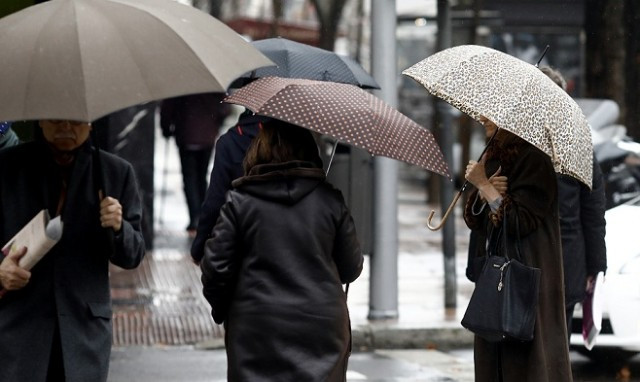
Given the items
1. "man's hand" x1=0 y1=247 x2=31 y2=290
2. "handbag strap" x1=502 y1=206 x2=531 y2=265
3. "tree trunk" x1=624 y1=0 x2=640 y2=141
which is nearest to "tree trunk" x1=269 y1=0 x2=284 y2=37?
"tree trunk" x1=624 y1=0 x2=640 y2=141

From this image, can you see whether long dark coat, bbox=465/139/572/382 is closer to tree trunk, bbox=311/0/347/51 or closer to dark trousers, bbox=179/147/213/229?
dark trousers, bbox=179/147/213/229

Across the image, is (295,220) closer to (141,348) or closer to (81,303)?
(81,303)

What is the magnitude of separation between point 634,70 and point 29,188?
25.3 ft

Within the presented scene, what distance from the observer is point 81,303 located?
4.94 m

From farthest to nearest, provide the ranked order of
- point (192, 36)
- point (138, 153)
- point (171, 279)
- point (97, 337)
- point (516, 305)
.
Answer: point (138, 153) → point (171, 279) → point (516, 305) → point (97, 337) → point (192, 36)

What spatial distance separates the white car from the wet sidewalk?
1.40 metres

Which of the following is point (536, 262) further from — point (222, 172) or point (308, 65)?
point (308, 65)

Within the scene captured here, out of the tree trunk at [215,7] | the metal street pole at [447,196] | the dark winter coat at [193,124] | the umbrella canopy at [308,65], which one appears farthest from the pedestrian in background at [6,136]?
the tree trunk at [215,7]

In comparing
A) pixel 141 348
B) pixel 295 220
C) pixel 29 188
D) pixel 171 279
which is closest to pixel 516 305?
pixel 295 220

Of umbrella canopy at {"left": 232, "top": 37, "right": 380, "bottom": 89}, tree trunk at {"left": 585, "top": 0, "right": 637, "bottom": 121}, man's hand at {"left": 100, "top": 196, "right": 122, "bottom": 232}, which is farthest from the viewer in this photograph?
tree trunk at {"left": 585, "top": 0, "right": 637, "bottom": 121}

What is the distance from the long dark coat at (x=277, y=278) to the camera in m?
Answer: 4.95

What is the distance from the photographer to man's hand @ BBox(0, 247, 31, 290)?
4.73m

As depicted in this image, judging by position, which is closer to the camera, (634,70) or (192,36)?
(192,36)

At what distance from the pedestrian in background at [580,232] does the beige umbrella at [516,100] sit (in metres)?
1.36
